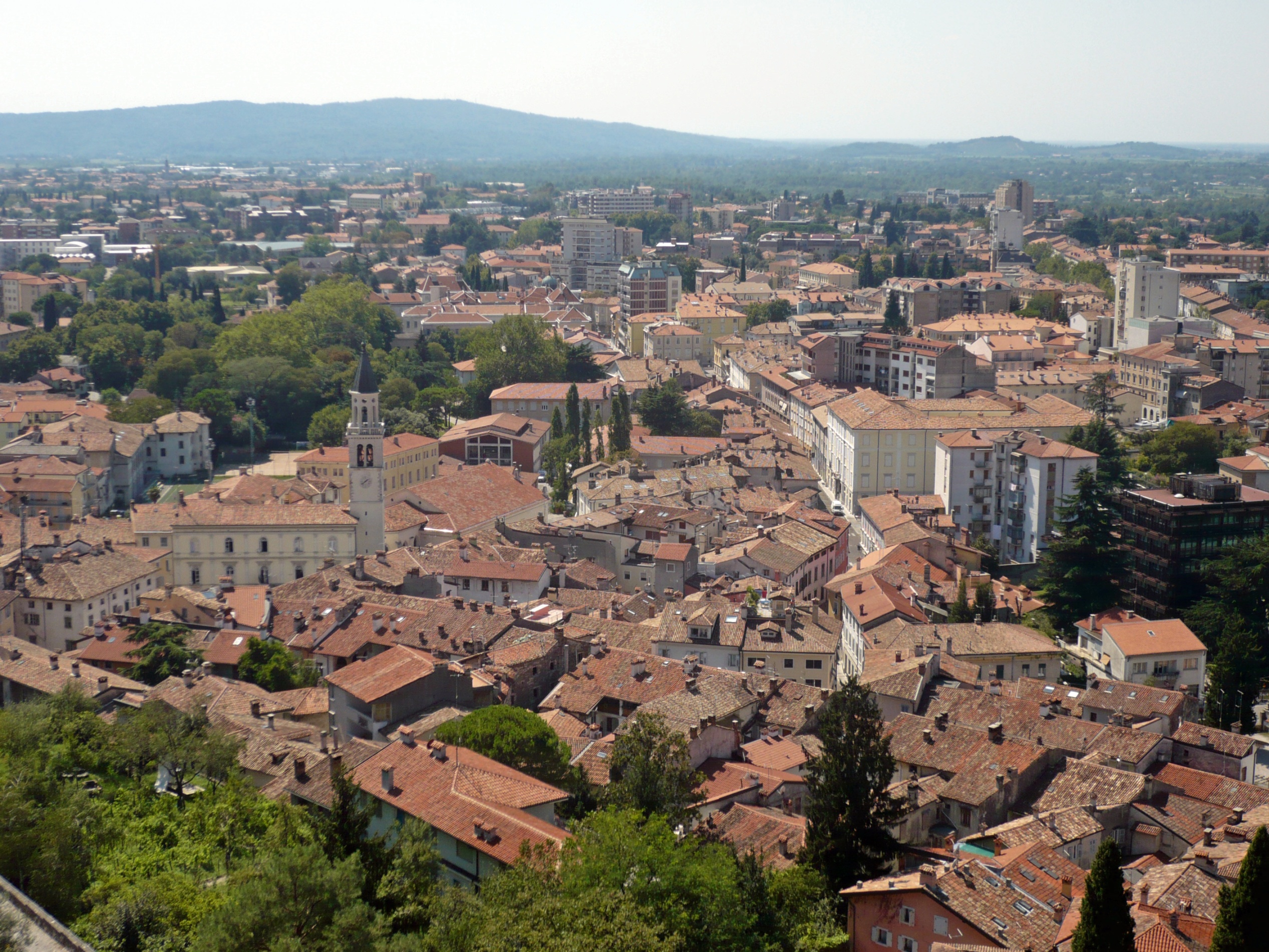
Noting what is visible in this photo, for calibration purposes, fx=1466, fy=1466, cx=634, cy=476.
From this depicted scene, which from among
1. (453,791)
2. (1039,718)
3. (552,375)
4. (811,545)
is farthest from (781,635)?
(552,375)

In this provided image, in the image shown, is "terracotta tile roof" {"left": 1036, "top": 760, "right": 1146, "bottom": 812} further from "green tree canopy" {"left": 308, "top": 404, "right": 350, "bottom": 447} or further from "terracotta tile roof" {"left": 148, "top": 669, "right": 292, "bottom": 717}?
"green tree canopy" {"left": 308, "top": 404, "right": 350, "bottom": 447}

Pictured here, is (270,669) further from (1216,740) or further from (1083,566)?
(1083,566)

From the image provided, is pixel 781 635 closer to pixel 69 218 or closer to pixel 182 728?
pixel 182 728

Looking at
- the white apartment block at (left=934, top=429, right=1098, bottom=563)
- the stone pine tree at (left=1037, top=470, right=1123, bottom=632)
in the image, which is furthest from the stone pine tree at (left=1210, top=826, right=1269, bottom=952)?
the white apartment block at (left=934, top=429, right=1098, bottom=563)

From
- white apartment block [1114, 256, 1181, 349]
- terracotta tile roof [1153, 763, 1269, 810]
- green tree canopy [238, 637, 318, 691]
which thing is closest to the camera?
terracotta tile roof [1153, 763, 1269, 810]

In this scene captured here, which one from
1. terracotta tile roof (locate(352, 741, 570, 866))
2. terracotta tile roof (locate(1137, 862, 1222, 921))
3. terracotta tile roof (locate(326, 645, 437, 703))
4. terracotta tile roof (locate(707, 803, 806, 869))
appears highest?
terracotta tile roof (locate(352, 741, 570, 866))

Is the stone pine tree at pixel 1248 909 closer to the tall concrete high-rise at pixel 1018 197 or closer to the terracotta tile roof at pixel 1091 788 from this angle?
the terracotta tile roof at pixel 1091 788

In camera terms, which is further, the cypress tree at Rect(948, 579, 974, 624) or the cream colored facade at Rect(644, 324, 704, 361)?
the cream colored facade at Rect(644, 324, 704, 361)
